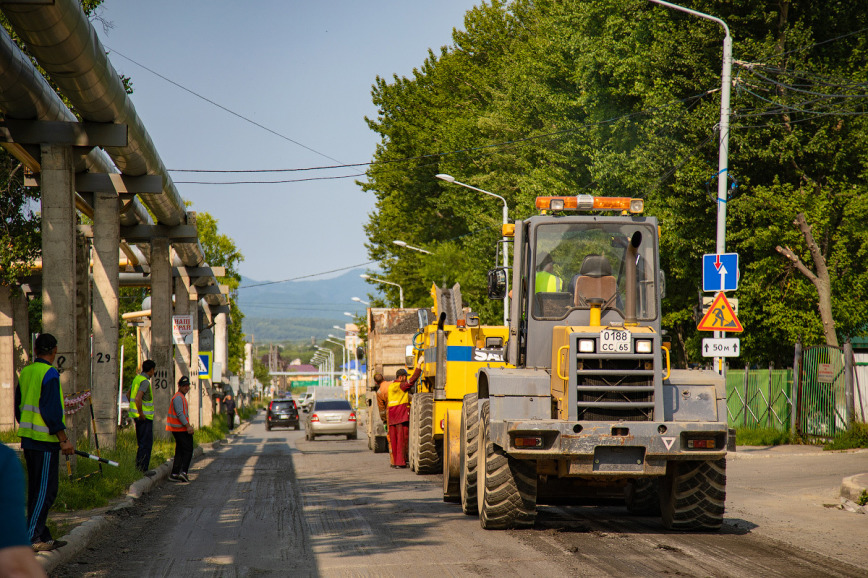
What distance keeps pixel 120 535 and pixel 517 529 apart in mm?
4419

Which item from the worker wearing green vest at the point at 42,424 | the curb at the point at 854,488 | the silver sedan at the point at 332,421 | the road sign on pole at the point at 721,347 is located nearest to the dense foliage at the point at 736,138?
the road sign on pole at the point at 721,347

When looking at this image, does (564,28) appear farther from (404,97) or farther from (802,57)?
(404,97)

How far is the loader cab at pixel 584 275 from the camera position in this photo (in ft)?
33.5

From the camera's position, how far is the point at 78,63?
529 inches

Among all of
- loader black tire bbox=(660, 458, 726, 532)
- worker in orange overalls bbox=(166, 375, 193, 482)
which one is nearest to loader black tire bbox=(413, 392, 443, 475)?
worker in orange overalls bbox=(166, 375, 193, 482)

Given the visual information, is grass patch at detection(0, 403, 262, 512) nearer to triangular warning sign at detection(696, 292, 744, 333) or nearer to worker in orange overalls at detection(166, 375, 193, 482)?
worker in orange overalls at detection(166, 375, 193, 482)

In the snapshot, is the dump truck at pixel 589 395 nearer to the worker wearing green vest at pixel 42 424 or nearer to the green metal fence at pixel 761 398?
the worker wearing green vest at pixel 42 424

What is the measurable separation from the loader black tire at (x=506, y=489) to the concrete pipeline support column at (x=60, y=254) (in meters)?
7.89

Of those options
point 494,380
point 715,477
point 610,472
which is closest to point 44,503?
point 494,380

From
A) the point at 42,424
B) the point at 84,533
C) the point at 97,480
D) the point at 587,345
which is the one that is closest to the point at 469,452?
the point at 587,345

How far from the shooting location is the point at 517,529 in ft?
33.1

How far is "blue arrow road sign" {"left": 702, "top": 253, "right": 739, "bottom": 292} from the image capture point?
19.1 metres

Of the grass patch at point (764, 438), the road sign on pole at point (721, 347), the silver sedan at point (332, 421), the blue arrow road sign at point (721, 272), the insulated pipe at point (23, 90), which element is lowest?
the silver sedan at point (332, 421)

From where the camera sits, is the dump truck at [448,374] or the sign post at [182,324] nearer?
the dump truck at [448,374]
